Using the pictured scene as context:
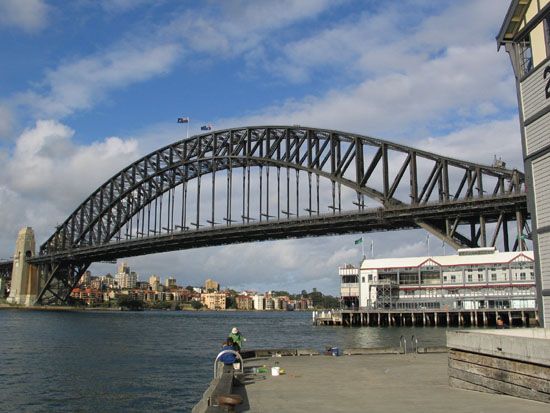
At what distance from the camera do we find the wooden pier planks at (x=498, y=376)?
46.5ft

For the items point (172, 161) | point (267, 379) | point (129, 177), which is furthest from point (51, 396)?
point (129, 177)

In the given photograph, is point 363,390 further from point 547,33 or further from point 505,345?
point 547,33

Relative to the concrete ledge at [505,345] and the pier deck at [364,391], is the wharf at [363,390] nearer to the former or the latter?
the pier deck at [364,391]

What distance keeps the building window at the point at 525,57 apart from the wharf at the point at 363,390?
11702 mm

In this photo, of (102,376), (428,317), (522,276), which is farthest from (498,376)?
(428,317)

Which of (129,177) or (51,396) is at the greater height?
(129,177)

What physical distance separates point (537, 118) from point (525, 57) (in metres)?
3.26

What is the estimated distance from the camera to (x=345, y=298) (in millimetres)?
104500

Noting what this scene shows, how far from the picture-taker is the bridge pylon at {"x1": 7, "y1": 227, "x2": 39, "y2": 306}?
156625 millimetres

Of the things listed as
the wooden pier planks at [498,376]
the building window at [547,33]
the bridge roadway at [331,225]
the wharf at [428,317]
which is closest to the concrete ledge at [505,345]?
the wooden pier planks at [498,376]

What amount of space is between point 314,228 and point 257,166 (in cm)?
2667

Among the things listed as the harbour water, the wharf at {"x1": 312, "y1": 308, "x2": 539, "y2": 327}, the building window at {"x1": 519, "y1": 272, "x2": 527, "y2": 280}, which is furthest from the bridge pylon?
the building window at {"x1": 519, "y1": 272, "x2": 527, "y2": 280}

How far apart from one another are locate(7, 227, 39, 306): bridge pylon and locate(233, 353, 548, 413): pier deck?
145 m

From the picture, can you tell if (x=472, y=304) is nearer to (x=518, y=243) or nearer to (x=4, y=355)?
(x=518, y=243)
